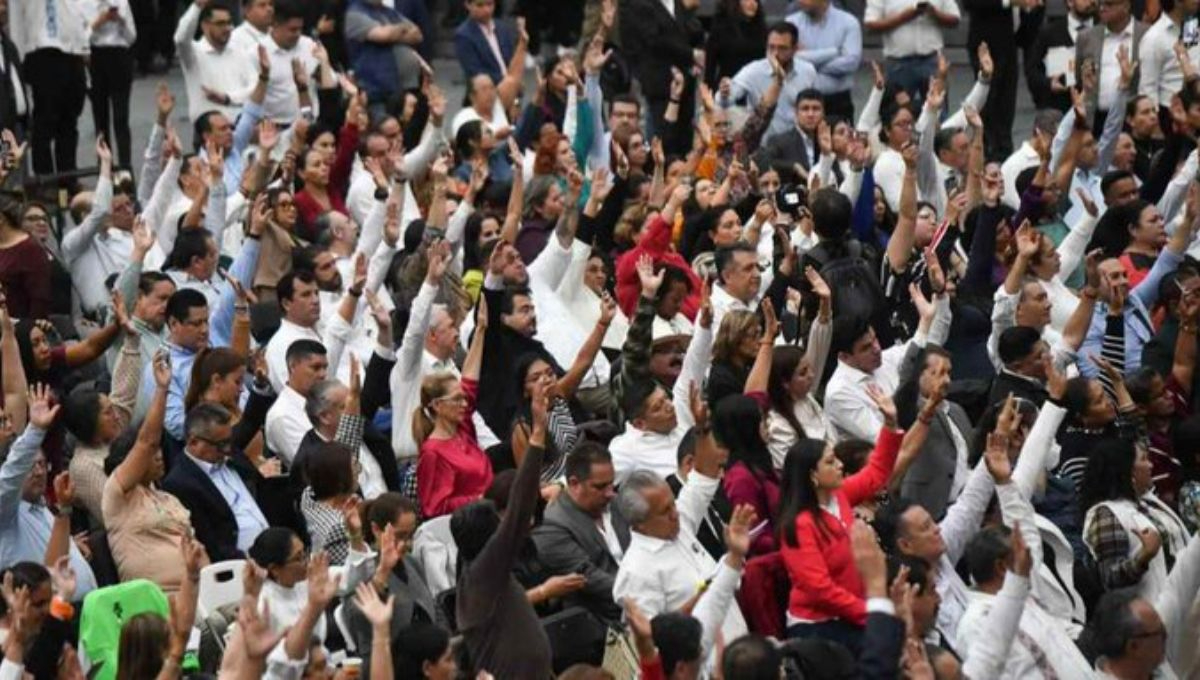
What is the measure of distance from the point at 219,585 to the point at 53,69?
739 cm

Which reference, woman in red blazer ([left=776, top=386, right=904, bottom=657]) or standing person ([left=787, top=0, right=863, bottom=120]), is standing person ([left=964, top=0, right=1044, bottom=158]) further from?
woman in red blazer ([left=776, top=386, right=904, bottom=657])

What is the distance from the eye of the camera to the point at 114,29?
18062mm

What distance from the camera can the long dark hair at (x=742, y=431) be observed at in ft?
36.6

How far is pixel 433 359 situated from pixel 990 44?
7.53m

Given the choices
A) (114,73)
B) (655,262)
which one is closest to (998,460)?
(655,262)

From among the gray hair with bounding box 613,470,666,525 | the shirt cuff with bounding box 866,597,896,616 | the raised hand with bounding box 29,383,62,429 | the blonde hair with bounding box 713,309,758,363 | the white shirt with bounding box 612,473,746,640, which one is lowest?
the blonde hair with bounding box 713,309,758,363

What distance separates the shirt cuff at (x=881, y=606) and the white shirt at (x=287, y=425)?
11.8ft

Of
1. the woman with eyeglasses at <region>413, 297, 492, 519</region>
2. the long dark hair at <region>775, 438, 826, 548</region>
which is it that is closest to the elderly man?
the long dark hair at <region>775, 438, 826, 548</region>

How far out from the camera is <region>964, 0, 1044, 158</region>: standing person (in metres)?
19.1

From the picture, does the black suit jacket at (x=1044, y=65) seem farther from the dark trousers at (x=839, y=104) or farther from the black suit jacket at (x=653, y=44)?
the black suit jacket at (x=653, y=44)

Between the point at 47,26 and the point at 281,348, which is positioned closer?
the point at 281,348

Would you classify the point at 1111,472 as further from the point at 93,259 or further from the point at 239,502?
the point at 93,259

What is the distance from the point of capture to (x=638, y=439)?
11.9 meters

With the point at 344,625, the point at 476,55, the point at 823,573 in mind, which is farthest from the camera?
the point at 476,55
